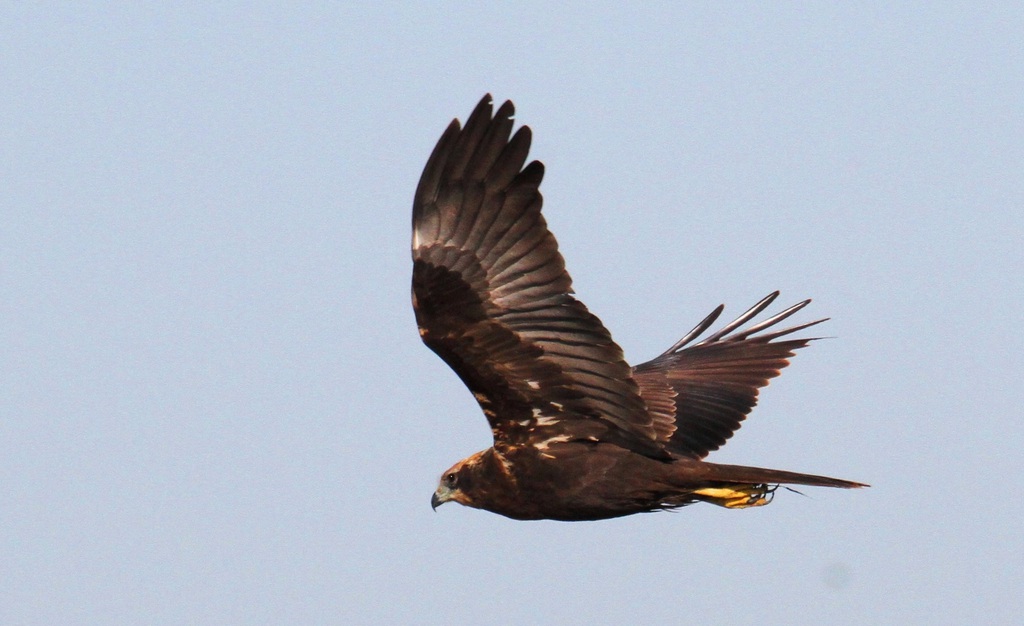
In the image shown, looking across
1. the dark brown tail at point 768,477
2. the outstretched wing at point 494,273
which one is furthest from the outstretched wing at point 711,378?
the outstretched wing at point 494,273

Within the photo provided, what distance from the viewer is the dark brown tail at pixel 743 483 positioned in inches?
350

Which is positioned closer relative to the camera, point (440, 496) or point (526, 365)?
point (526, 365)

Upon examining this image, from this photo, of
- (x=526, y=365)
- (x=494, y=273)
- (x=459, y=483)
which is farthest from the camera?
(x=459, y=483)

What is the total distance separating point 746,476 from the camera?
357 inches

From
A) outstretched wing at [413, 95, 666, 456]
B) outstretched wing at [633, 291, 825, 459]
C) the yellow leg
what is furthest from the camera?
outstretched wing at [633, 291, 825, 459]

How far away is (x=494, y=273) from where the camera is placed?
28.4 feet

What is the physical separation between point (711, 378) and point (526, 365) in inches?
127

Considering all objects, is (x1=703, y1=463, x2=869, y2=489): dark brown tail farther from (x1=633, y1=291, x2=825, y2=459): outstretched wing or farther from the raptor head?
the raptor head

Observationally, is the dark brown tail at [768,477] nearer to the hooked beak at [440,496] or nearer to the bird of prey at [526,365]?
the bird of prey at [526,365]

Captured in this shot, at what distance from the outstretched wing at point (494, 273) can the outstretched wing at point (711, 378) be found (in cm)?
151

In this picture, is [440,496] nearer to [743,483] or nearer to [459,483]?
[459,483]

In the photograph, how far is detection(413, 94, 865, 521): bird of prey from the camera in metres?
8.52

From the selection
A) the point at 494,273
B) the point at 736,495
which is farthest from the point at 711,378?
the point at 494,273

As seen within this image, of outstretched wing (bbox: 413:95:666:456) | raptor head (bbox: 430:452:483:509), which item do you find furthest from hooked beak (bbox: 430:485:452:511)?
outstretched wing (bbox: 413:95:666:456)
